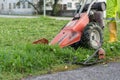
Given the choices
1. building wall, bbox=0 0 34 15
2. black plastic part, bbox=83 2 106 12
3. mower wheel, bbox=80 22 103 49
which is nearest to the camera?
mower wheel, bbox=80 22 103 49

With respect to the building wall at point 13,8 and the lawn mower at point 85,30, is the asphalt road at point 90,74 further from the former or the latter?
the building wall at point 13,8

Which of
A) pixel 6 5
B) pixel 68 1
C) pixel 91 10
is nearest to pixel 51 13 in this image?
pixel 68 1

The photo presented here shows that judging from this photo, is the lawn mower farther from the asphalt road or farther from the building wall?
the building wall

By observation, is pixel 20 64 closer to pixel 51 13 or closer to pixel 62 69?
pixel 62 69

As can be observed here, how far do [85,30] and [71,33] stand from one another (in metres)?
0.36

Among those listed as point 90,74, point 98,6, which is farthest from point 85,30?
point 90,74

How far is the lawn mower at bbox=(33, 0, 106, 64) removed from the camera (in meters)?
8.03

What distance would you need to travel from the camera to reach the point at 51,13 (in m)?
50.0

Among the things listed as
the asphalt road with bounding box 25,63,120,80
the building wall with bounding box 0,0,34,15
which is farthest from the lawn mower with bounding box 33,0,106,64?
the building wall with bounding box 0,0,34,15

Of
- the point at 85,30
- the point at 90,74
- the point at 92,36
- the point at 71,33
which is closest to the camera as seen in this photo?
the point at 90,74

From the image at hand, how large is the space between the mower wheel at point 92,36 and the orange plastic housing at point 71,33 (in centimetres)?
11

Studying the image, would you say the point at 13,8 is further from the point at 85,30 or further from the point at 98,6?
the point at 85,30

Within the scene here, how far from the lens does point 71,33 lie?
8070 millimetres

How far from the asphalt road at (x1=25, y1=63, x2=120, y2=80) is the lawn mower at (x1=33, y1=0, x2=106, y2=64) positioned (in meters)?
0.59
